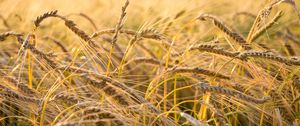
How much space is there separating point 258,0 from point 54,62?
403 cm

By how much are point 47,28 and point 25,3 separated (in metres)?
2.09

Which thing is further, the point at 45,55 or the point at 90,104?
the point at 45,55

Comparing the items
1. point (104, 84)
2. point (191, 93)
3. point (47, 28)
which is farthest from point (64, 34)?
point (104, 84)

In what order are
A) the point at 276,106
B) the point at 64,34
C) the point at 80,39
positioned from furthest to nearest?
the point at 64,34
the point at 80,39
the point at 276,106

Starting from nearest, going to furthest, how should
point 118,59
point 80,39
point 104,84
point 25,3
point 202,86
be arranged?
point 202,86 → point 104,84 → point 80,39 → point 118,59 → point 25,3

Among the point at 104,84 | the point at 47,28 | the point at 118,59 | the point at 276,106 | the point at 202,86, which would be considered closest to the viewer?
the point at 202,86

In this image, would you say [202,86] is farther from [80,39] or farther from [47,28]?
[47,28]

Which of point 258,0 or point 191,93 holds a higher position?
point 258,0

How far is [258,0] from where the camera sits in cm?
607

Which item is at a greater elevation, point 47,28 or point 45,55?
point 47,28

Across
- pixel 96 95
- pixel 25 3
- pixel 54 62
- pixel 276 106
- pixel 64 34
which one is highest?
pixel 25 3

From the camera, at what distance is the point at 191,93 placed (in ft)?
11.5

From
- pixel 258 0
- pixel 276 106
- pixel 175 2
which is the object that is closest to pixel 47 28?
pixel 175 2

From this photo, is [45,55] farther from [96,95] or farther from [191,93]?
[191,93]
